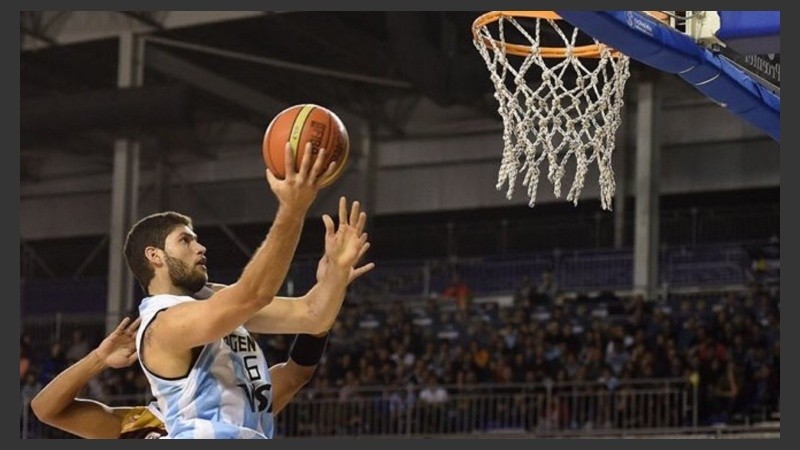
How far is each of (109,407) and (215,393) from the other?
802 millimetres

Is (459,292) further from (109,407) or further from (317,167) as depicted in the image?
(317,167)

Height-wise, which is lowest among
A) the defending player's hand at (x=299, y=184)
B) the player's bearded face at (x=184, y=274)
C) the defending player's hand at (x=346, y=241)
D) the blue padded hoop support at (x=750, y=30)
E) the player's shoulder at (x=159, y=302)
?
the player's shoulder at (x=159, y=302)

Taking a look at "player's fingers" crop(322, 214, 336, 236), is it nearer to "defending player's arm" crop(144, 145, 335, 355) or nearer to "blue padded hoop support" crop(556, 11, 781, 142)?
"defending player's arm" crop(144, 145, 335, 355)

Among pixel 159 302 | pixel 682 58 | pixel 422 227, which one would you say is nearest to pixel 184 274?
pixel 159 302

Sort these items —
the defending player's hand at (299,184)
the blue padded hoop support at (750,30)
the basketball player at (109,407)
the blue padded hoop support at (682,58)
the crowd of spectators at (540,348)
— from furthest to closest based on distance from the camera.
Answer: the crowd of spectators at (540,348) → the blue padded hoop support at (750,30) → the blue padded hoop support at (682,58) → the basketball player at (109,407) → the defending player's hand at (299,184)

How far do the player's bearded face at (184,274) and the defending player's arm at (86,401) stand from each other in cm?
43

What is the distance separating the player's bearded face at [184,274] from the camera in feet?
14.6

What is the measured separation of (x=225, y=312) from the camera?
4.04m

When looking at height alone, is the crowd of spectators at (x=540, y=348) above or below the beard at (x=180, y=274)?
below

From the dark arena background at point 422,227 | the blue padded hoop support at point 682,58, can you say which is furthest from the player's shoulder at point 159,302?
the dark arena background at point 422,227

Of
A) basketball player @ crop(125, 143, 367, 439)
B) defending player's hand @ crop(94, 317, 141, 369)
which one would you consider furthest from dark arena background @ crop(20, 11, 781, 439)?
basketball player @ crop(125, 143, 367, 439)

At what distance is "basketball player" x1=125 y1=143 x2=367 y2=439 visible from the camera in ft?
13.0

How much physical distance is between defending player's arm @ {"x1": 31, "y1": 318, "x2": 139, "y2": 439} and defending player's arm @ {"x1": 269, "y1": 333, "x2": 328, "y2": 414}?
51 centimetres

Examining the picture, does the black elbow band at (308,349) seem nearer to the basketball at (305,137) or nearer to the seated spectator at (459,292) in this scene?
the basketball at (305,137)
